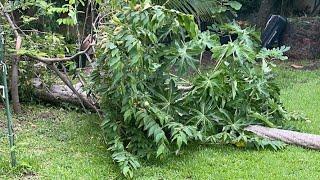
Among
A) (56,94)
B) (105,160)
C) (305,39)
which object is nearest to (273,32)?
(305,39)

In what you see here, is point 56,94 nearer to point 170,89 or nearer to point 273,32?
point 170,89

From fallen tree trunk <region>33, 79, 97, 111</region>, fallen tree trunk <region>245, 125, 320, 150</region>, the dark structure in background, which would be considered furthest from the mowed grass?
the dark structure in background

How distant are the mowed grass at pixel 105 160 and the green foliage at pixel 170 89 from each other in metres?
0.11

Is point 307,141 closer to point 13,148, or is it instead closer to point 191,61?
point 191,61

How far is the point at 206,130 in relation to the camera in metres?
4.39

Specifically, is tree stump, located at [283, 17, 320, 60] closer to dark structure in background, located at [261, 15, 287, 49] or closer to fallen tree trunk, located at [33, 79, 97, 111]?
dark structure in background, located at [261, 15, 287, 49]

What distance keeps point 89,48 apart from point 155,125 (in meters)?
1.22

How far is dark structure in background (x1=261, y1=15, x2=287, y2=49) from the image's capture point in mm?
9154

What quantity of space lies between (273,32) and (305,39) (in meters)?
0.56

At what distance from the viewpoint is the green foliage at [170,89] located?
155 inches

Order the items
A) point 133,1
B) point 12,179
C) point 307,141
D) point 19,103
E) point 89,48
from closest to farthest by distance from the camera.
A: 1. point 12,179
2. point 133,1
3. point 307,141
4. point 89,48
5. point 19,103

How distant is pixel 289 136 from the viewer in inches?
174

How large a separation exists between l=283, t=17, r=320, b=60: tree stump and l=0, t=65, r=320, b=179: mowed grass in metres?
4.23

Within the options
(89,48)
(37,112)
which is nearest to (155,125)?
(89,48)
